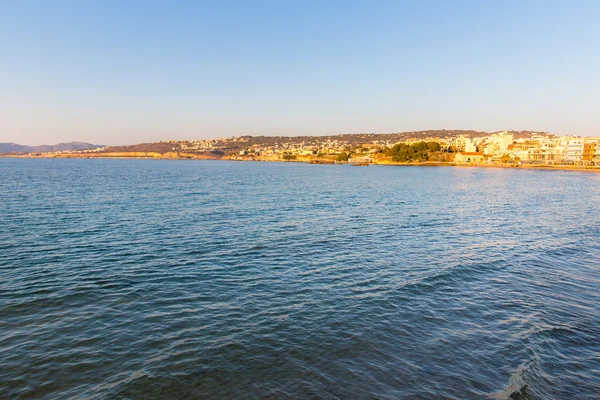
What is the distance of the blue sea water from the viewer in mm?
8758

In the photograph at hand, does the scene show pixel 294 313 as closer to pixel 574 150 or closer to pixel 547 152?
pixel 574 150

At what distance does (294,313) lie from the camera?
492 inches

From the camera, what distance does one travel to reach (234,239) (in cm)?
2327

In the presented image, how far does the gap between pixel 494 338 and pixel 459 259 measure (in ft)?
29.8

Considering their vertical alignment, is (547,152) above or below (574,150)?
below

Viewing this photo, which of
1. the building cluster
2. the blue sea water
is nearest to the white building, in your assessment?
the building cluster

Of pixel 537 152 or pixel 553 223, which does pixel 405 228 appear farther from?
pixel 537 152

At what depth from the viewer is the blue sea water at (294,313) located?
28.7ft

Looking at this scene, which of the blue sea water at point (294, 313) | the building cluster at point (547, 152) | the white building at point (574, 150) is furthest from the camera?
the white building at point (574, 150)

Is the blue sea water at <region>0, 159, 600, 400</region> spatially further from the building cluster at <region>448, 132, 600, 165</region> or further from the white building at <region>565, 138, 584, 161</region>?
the building cluster at <region>448, 132, 600, 165</region>

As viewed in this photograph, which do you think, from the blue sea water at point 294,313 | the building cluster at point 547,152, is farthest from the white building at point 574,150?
the blue sea water at point 294,313

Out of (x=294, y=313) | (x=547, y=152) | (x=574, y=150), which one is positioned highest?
(x=574, y=150)

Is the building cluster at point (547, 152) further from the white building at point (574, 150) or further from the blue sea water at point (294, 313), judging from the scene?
the blue sea water at point (294, 313)

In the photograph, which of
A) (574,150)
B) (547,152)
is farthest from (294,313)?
(547,152)
